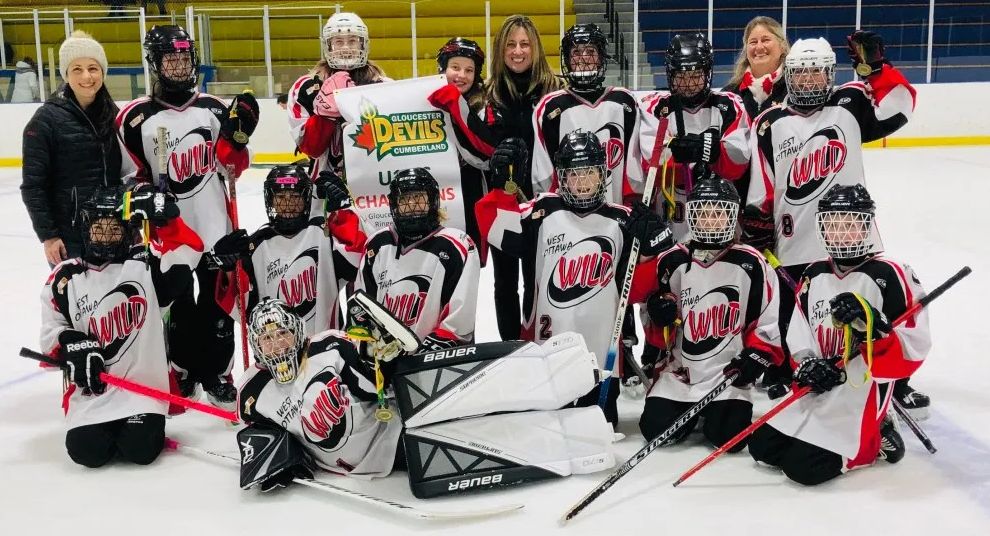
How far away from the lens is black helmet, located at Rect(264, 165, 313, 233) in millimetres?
3164

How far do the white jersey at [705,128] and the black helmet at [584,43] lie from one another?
8.6 inches

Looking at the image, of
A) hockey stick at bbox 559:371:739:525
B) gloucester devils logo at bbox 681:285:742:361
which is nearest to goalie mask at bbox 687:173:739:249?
gloucester devils logo at bbox 681:285:742:361

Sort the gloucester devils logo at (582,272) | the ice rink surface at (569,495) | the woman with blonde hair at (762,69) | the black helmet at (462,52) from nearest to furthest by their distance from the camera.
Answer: the ice rink surface at (569,495) → the gloucester devils logo at (582,272) → the black helmet at (462,52) → the woman with blonde hair at (762,69)

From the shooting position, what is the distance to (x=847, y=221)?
8.78 ft

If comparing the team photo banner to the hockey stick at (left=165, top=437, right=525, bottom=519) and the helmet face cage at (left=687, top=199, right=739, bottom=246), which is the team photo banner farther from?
the hockey stick at (left=165, top=437, right=525, bottom=519)

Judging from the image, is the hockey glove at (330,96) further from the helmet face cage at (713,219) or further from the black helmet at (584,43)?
the helmet face cage at (713,219)

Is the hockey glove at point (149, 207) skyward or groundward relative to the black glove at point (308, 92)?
groundward

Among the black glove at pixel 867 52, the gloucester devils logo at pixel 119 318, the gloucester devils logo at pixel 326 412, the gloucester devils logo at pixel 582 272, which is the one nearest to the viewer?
the gloucester devils logo at pixel 326 412

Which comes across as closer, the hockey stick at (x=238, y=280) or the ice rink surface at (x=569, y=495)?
the ice rink surface at (x=569, y=495)

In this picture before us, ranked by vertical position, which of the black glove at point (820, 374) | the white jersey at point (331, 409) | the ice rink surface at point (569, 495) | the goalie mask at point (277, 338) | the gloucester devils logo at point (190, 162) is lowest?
the ice rink surface at point (569, 495)

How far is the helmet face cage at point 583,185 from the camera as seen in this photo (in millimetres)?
3043

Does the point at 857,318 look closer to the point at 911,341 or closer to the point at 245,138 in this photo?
the point at 911,341

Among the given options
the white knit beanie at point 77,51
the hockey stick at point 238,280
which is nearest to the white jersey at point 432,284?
the hockey stick at point 238,280

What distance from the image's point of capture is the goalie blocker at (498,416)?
267cm
